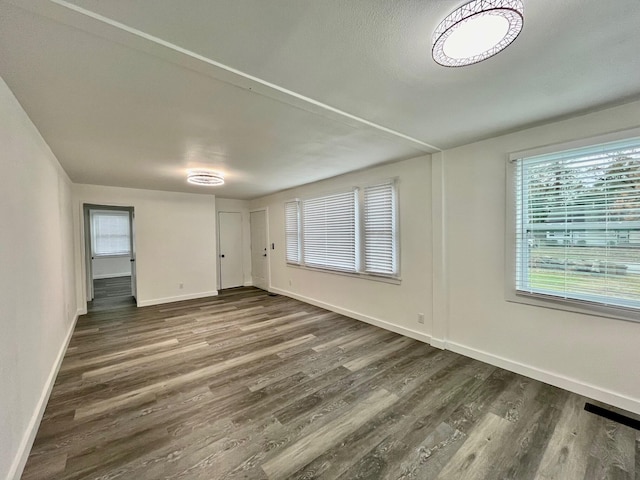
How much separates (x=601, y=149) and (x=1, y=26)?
12.8ft

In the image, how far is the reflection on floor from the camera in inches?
217

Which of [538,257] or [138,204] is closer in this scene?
[538,257]

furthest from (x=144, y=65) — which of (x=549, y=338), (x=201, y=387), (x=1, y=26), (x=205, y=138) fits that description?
(x=549, y=338)

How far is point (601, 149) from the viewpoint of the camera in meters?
2.18

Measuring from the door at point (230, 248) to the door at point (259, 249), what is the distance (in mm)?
350

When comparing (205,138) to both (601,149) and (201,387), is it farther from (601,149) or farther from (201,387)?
(601,149)

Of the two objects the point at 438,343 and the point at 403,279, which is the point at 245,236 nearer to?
the point at 403,279

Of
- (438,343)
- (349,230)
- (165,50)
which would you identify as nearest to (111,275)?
(349,230)

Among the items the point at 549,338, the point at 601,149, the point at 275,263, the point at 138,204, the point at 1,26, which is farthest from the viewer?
the point at 275,263

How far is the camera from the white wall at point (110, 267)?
28.2 feet

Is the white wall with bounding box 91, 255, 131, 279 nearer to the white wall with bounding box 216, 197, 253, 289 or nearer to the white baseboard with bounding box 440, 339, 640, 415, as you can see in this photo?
the white wall with bounding box 216, 197, 253, 289

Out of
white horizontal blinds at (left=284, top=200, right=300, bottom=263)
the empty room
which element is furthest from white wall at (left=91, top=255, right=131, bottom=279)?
white horizontal blinds at (left=284, top=200, right=300, bottom=263)

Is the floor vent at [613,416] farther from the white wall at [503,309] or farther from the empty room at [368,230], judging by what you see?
the white wall at [503,309]

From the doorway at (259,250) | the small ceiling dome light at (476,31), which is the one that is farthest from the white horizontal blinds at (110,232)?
the small ceiling dome light at (476,31)
